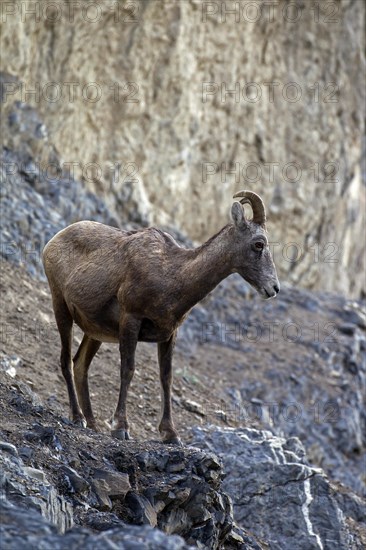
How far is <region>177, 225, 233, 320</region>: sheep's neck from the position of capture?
957 cm

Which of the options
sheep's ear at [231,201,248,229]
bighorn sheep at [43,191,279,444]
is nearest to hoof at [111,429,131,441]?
bighorn sheep at [43,191,279,444]

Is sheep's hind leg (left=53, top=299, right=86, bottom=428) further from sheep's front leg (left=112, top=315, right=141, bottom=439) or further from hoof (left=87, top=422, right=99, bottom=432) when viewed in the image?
sheep's front leg (left=112, top=315, right=141, bottom=439)

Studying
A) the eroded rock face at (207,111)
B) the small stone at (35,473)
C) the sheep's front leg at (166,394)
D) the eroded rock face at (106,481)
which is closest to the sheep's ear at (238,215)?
the sheep's front leg at (166,394)

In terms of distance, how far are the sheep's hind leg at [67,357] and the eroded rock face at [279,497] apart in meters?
2.23

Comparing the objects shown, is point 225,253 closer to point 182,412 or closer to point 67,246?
point 67,246

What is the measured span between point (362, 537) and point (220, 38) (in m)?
13.9

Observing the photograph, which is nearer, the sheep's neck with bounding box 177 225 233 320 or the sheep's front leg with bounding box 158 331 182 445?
the sheep's neck with bounding box 177 225 233 320

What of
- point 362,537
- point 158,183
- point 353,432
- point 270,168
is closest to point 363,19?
point 270,168

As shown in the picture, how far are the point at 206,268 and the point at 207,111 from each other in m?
14.1

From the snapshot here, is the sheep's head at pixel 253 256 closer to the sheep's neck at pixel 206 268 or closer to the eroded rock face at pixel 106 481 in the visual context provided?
the sheep's neck at pixel 206 268

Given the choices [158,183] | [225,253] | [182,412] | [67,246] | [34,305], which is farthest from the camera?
[158,183]

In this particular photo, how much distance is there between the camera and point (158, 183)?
21844 mm

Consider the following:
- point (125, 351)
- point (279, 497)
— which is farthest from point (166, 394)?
point (279, 497)

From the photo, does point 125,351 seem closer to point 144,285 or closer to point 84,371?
point 144,285
